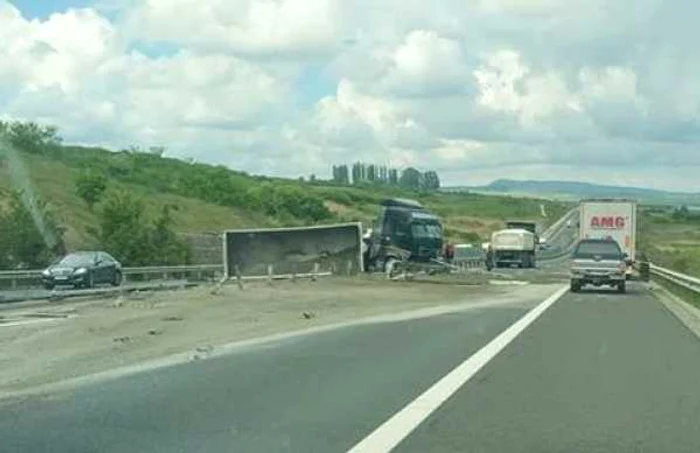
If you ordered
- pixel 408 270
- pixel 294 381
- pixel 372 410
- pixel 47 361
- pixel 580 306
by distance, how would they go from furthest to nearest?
1. pixel 408 270
2. pixel 580 306
3. pixel 47 361
4. pixel 294 381
5. pixel 372 410

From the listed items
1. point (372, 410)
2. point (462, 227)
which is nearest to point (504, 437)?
point (372, 410)

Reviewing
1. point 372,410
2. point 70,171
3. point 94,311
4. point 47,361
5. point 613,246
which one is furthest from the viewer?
point 70,171

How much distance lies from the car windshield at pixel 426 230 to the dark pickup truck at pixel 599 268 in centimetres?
1381

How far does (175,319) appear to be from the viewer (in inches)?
1081

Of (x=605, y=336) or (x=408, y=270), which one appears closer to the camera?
(x=605, y=336)

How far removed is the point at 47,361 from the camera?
1808 centimetres

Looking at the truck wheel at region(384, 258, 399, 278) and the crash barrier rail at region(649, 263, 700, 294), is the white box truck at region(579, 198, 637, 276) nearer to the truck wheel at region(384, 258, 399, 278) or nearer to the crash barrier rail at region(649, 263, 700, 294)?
the crash barrier rail at region(649, 263, 700, 294)

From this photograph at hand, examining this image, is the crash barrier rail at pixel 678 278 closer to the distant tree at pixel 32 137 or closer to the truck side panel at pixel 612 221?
the truck side panel at pixel 612 221

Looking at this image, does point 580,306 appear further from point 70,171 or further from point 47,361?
point 70,171

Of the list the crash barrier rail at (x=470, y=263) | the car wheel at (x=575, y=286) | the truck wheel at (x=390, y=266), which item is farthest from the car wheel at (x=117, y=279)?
the crash barrier rail at (x=470, y=263)

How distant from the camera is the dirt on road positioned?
18.2m

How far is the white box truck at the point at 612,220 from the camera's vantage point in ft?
183

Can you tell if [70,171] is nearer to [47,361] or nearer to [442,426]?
[47,361]

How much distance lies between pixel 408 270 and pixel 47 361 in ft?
136
